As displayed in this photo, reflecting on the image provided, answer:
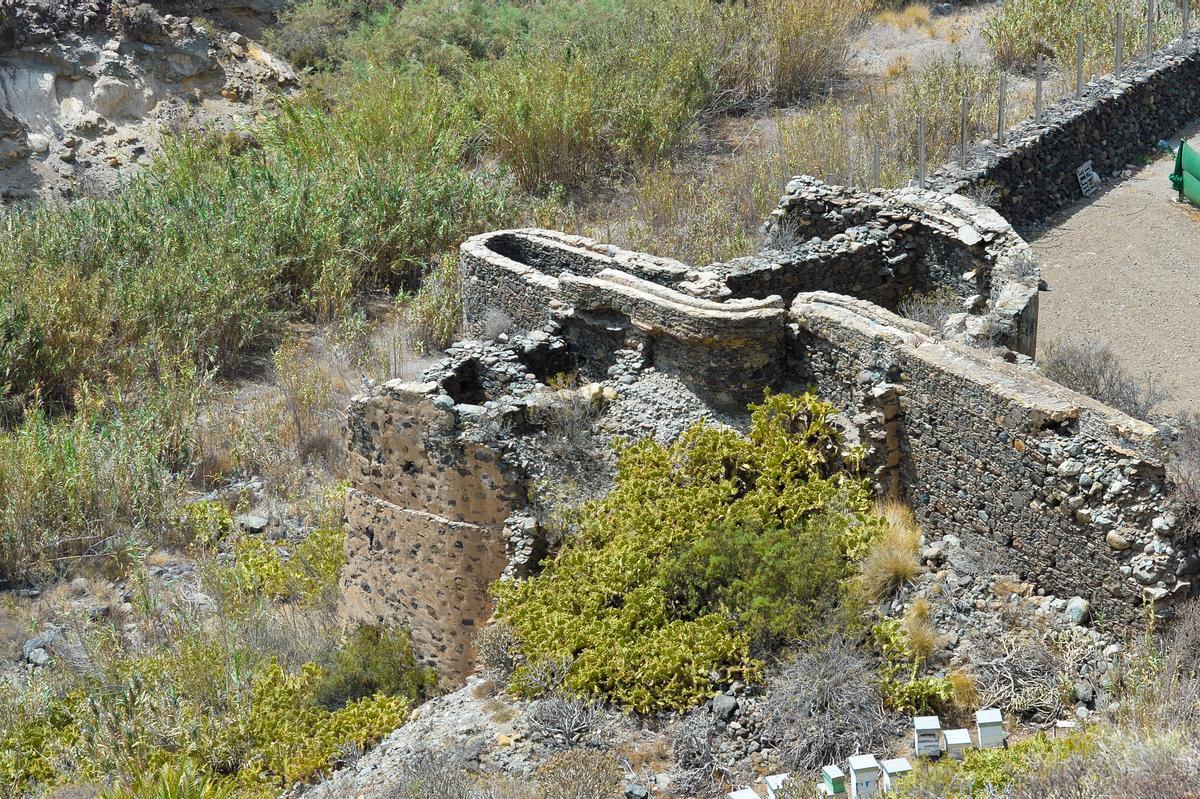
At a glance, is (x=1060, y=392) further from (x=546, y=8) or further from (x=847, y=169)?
(x=546, y=8)

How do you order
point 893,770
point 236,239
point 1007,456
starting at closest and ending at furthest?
1. point 893,770
2. point 1007,456
3. point 236,239

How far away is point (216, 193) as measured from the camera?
1830 cm

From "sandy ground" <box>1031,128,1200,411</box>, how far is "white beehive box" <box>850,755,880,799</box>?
5.43 meters

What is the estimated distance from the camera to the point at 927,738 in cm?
748

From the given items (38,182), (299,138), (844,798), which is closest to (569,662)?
(844,798)

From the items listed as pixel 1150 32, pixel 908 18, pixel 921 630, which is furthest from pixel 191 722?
pixel 908 18

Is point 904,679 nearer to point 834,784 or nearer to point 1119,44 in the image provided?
point 834,784

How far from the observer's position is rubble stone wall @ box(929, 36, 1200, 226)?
1534cm

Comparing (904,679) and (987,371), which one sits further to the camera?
(987,371)

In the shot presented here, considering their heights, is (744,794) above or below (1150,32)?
below

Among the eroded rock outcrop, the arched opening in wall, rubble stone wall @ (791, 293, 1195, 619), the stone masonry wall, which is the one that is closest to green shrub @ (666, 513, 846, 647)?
rubble stone wall @ (791, 293, 1195, 619)

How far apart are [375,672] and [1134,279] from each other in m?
8.56

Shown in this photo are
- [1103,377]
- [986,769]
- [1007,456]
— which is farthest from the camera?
[1103,377]

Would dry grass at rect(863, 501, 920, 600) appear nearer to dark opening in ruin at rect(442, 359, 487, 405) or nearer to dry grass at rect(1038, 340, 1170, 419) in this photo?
dry grass at rect(1038, 340, 1170, 419)
